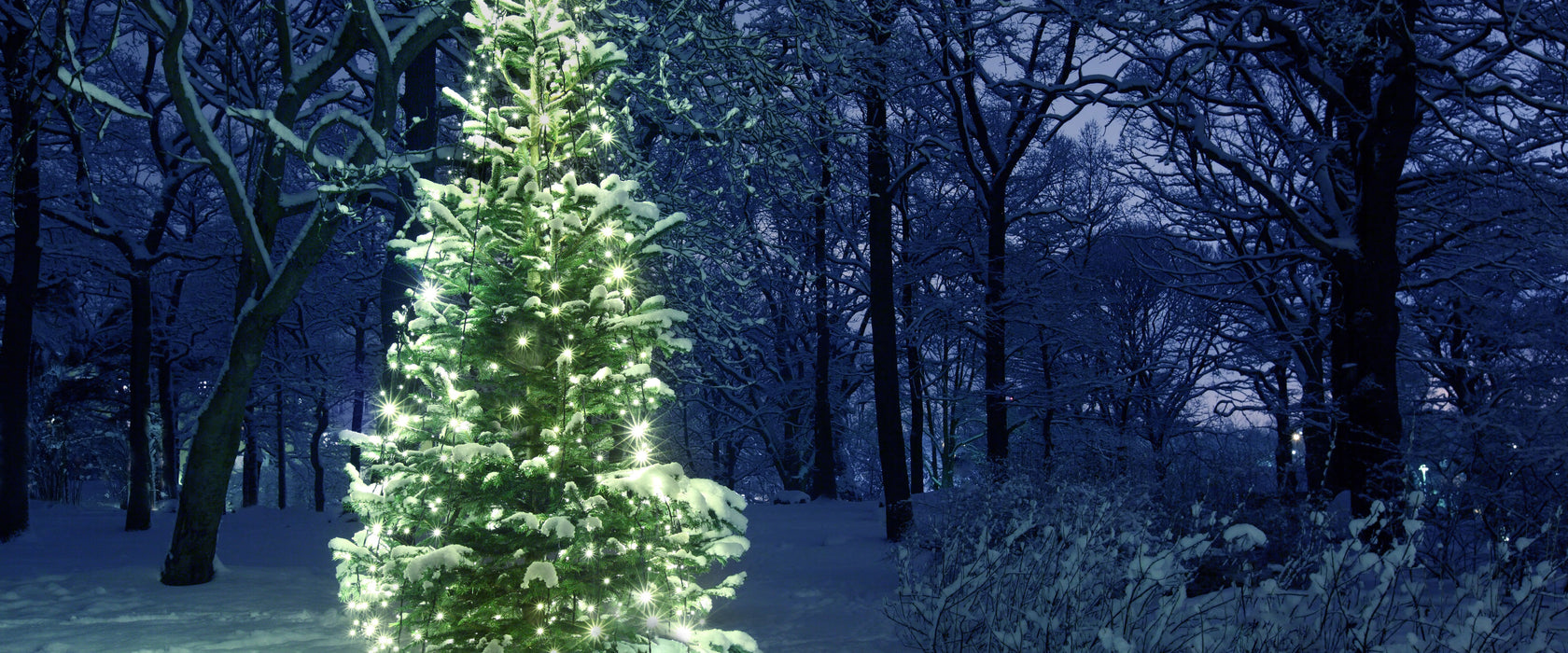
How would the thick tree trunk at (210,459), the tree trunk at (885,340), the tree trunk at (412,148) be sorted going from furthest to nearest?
1. the tree trunk at (885,340)
2. the tree trunk at (412,148)
3. the thick tree trunk at (210,459)

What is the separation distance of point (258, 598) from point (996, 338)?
1135 cm

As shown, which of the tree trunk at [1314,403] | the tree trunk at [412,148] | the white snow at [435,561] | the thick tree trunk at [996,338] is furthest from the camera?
the thick tree trunk at [996,338]

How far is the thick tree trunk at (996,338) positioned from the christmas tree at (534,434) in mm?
10657

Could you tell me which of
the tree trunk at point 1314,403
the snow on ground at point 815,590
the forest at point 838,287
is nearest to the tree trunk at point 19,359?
the forest at point 838,287

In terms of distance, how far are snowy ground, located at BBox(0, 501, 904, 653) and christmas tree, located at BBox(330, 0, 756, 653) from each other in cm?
230

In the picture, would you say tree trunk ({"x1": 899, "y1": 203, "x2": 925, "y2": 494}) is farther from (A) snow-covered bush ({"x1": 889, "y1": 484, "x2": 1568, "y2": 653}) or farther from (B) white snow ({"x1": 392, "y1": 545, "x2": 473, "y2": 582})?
(B) white snow ({"x1": 392, "y1": 545, "x2": 473, "y2": 582})

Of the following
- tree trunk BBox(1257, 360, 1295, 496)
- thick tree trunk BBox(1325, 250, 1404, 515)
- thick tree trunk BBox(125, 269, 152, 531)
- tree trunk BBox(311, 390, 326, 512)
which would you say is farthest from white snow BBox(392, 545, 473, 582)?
tree trunk BBox(311, 390, 326, 512)

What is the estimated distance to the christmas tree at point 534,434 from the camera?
3715 millimetres

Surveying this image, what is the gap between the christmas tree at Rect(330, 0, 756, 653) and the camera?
3.71 metres

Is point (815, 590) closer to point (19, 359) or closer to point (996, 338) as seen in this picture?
point (996, 338)

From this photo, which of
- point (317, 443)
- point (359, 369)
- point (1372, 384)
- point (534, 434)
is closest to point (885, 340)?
point (1372, 384)

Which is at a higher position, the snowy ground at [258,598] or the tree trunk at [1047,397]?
the tree trunk at [1047,397]

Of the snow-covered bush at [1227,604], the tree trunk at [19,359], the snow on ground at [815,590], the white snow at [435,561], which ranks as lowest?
the snow on ground at [815,590]

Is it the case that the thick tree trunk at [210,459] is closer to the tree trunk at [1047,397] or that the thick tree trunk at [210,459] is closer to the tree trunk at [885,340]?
the tree trunk at [885,340]
